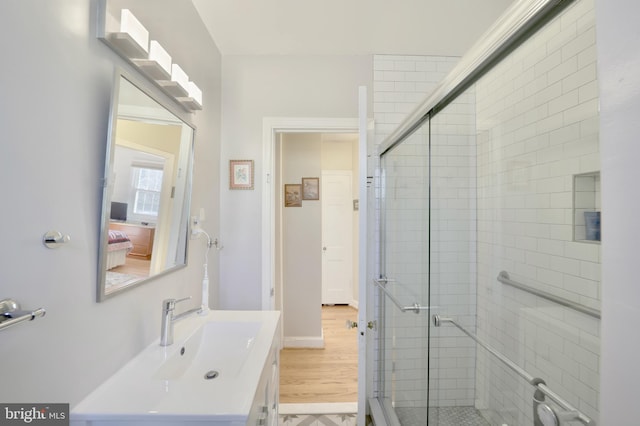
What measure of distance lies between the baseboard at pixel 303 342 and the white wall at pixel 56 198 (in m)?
2.18

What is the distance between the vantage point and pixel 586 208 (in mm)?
671

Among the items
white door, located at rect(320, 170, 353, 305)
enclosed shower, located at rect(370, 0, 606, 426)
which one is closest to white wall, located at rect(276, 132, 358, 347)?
white door, located at rect(320, 170, 353, 305)

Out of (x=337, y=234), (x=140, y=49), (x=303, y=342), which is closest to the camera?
(x=140, y=49)

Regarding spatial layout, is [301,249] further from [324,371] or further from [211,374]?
[211,374]

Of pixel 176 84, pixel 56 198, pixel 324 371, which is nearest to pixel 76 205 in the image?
pixel 56 198

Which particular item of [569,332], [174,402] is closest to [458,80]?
[569,332]

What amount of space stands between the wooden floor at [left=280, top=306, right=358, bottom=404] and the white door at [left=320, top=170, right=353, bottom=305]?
0.98m

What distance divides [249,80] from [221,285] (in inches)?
59.8

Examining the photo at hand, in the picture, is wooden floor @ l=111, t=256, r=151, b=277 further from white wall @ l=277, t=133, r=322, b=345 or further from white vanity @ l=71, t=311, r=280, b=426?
white wall @ l=277, t=133, r=322, b=345

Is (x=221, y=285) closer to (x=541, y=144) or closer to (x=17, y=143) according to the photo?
(x=17, y=143)

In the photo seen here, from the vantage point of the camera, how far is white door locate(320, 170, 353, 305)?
4.42 m

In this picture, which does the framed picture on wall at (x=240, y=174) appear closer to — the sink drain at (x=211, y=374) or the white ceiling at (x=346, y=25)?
the white ceiling at (x=346, y=25)

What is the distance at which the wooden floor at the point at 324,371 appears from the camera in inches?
86.1

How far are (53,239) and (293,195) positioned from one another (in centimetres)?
248
